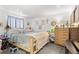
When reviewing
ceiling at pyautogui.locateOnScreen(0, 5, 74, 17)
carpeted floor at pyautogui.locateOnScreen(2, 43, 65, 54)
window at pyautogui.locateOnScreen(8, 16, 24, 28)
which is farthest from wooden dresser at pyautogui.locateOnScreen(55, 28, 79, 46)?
window at pyautogui.locateOnScreen(8, 16, 24, 28)

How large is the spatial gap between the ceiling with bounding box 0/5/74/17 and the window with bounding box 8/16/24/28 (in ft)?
0.37

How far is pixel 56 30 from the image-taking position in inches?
87.1

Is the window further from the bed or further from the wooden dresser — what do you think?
the wooden dresser

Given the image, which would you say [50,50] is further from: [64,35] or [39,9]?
[39,9]

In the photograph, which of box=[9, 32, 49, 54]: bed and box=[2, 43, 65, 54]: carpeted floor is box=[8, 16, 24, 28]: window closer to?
box=[9, 32, 49, 54]: bed

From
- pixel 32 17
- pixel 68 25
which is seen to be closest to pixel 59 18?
pixel 68 25

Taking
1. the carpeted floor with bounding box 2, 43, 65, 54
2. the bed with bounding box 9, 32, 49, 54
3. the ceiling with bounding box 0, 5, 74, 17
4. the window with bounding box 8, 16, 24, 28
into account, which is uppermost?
the ceiling with bounding box 0, 5, 74, 17

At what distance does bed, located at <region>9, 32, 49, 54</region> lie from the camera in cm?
220

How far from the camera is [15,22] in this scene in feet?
7.16

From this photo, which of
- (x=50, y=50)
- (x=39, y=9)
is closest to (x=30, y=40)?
(x=50, y=50)

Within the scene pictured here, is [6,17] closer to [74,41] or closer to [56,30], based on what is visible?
[56,30]

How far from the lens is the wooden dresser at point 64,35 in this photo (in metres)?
2.18

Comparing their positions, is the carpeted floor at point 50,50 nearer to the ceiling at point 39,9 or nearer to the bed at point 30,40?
the bed at point 30,40

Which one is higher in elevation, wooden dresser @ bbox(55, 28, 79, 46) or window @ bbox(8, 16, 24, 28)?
window @ bbox(8, 16, 24, 28)
